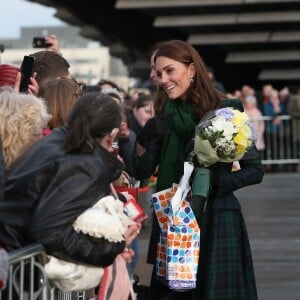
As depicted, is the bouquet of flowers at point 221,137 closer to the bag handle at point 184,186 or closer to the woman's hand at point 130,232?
the bag handle at point 184,186

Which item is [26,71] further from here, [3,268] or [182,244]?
[3,268]

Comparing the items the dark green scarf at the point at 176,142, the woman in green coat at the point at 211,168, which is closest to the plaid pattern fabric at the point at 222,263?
the woman in green coat at the point at 211,168

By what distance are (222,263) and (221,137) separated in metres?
0.74

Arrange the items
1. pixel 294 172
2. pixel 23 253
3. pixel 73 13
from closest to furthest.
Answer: pixel 23 253, pixel 294 172, pixel 73 13

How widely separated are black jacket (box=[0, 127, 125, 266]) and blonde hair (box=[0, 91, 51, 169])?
247mm

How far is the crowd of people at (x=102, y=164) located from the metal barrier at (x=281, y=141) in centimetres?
1485

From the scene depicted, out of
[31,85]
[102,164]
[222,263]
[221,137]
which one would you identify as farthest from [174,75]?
[102,164]

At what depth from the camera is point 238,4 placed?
1191 inches

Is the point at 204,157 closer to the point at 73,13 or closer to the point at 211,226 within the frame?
the point at 211,226

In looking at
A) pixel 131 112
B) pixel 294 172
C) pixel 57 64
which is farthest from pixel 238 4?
pixel 57 64

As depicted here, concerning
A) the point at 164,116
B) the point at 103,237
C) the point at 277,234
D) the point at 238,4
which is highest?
the point at 238,4

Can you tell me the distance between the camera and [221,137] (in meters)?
6.04

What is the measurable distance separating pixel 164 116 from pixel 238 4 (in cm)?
Result: 2429

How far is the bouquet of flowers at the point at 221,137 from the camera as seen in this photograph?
6.04 m
